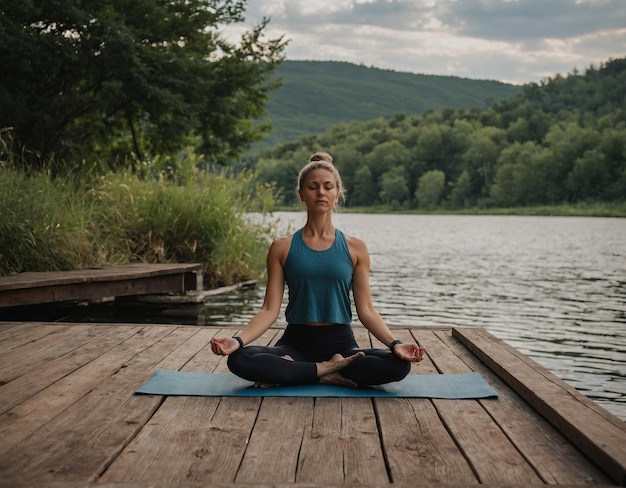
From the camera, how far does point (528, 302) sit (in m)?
13.1

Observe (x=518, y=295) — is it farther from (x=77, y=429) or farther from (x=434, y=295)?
(x=77, y=429)

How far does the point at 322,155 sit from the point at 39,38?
11331 millimetres

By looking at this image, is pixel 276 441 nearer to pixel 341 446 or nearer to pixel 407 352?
pixel 341 446

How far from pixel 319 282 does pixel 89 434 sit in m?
1.39

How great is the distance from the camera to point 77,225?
9.88 metres

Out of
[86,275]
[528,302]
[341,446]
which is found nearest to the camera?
[341,446]

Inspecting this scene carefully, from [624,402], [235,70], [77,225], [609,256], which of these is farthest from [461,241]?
[624,402]

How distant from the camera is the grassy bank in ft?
29.8

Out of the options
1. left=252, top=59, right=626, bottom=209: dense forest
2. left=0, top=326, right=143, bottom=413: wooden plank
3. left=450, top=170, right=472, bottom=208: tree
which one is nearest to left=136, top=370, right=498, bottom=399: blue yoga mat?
left=0, top=326, right=143, bottom=413: wooden plank

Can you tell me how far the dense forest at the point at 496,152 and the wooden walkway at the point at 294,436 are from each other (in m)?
67.8

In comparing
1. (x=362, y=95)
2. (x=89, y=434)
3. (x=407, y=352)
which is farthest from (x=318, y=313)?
(x=362, y=95)

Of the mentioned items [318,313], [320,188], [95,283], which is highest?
[320,188]

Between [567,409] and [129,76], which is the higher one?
[129,76]

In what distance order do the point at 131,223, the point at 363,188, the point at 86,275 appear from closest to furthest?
the point at 86,275
the point at 131,223
the point at 363,188
